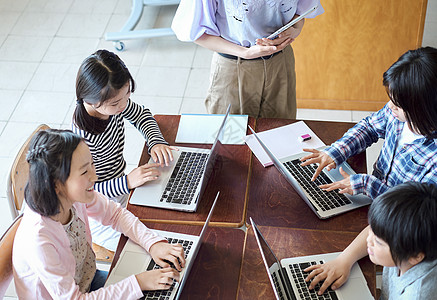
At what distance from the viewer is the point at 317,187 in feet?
6.10

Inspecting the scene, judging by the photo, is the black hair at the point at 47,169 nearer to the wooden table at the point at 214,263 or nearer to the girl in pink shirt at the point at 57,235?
the girl in pink shirt at the point at 57,235

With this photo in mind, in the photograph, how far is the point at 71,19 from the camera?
15.0ft

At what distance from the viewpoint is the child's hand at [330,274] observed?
5.05 ft

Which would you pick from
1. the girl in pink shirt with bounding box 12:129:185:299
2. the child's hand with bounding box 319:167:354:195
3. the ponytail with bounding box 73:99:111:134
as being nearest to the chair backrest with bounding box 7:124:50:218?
the ponytail with bounding box 73:99:111:134

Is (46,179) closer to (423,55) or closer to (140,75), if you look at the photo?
(423,55)

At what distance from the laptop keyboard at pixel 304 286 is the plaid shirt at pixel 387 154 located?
34cm

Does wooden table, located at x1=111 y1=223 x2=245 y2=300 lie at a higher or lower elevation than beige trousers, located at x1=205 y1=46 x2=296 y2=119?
lower

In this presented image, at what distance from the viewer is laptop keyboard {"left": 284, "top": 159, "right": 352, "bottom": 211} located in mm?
1800

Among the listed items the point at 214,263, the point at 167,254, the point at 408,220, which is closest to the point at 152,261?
the point at 167,254

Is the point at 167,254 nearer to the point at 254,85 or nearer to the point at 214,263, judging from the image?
the point at 214,263

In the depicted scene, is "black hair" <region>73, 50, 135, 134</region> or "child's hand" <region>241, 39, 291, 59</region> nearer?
"black hair" <region>73, 50, 135, 134</region>

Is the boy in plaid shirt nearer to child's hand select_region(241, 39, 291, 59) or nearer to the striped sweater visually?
child's hand select_region(241, 39, 291, 59)

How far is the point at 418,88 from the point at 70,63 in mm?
3162

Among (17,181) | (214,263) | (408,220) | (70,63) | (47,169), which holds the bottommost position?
(70,63)
